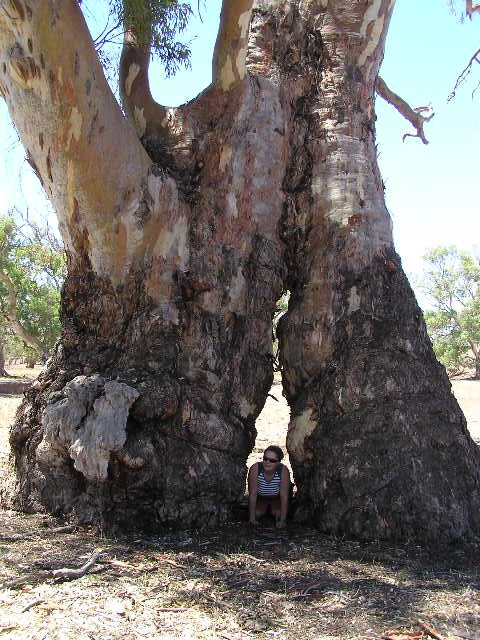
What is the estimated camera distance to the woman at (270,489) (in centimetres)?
502

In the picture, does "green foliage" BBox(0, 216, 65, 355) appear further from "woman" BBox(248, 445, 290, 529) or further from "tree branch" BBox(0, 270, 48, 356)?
"woman" BBox(248, 445, 290, 529)

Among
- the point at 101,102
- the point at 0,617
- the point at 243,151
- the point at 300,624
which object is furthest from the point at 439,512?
the point at 101,102

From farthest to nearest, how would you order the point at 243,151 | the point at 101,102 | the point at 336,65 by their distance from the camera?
the point at 336,65 < the point at 243,151 < the point at 101,102

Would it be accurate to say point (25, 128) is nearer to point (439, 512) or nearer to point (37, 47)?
point (37, 47)

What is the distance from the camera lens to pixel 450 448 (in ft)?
15.7

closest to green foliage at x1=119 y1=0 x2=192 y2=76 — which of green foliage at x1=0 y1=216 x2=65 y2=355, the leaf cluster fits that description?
the leaf cluster

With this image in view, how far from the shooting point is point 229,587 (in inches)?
139

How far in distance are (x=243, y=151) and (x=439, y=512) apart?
10.6 ft

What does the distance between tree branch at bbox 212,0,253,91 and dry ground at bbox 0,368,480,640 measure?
3649mm

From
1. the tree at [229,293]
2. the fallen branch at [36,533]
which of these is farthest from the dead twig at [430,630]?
the fallen branch at [36,533]

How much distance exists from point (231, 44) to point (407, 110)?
5.67 meters

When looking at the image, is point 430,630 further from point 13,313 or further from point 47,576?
point 13,313

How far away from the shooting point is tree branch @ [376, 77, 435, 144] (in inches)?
380

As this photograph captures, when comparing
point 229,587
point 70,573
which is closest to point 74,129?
point 70,573
